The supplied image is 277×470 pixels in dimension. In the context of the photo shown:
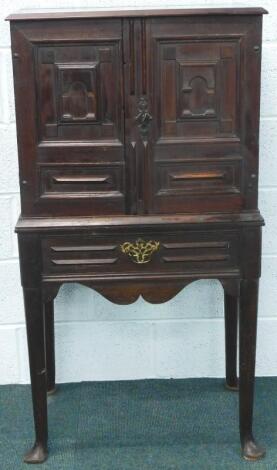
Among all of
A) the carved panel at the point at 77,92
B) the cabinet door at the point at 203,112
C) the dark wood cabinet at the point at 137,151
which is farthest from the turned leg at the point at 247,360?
the carved panel at the point at 77,92

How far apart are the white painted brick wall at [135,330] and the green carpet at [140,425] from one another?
6 centimetres

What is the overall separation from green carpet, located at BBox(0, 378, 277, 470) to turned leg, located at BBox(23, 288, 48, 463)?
48 mm

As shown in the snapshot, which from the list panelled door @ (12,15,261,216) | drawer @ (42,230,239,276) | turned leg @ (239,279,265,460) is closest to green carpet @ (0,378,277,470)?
turned leg @ (239,279,265,460)

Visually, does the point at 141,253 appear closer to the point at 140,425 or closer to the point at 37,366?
the point at 37,366

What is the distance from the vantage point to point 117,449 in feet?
7.48

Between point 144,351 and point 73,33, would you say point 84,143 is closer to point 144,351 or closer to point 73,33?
point 73,33

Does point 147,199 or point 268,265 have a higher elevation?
point 147,199

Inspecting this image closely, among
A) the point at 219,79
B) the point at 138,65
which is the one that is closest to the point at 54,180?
the point at 138,65

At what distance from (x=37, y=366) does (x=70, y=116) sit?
77cm

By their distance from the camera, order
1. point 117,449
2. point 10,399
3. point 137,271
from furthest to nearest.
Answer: point 10,399, point 117,449, point 137,271

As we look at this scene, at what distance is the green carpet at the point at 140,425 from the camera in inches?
87.4

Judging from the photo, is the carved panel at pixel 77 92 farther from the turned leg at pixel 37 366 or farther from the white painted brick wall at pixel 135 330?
the white painted brick wall at pixel 135 330

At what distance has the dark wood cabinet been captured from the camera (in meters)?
1.93

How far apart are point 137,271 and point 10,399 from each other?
0.87 metres
